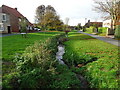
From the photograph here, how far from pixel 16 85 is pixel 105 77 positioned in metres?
3.73

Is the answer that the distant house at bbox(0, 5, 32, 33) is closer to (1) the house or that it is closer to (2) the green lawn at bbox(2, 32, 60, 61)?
(1) the house

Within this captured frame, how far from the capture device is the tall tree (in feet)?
80.0

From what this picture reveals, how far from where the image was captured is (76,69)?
6316 millimetres

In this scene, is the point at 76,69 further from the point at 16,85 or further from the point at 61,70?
the point at 16,85

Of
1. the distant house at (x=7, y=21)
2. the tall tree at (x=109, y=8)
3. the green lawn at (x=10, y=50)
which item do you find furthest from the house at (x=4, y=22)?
the tall tree at (x=109, y=8)

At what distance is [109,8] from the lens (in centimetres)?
2584

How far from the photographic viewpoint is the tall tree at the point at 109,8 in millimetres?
24378

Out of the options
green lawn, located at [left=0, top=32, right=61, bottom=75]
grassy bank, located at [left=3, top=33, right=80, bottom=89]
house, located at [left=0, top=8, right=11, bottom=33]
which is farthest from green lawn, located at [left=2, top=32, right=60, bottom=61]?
house, located at [left=0, top=8, right=11, bottom=33]

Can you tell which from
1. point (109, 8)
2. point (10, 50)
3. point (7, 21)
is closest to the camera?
point (10, 50)

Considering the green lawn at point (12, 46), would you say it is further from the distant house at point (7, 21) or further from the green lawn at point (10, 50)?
the distant house at point (7, 21)

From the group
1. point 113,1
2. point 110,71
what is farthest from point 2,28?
point 110,71

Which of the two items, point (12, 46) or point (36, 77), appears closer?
point (36, 77)

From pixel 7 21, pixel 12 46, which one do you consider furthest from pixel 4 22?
pixel 12 46

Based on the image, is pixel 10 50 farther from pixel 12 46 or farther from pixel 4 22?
pixel 4 22
